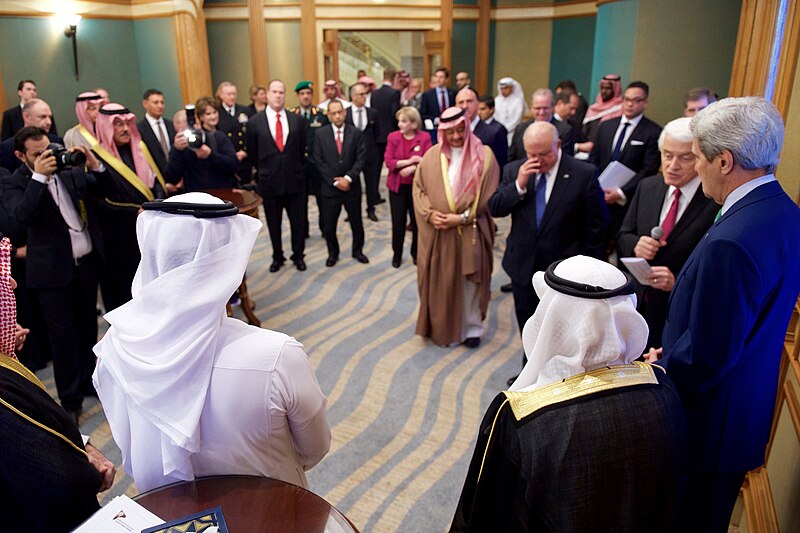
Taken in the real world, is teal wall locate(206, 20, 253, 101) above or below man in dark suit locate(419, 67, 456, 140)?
above

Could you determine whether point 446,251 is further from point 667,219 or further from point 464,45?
point 464,45

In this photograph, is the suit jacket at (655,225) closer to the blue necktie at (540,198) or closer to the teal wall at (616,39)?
the blue necktie at (540,198)

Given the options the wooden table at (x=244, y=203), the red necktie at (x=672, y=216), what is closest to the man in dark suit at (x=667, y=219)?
the red necktie at (x=672, y=216)

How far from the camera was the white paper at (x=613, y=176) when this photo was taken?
420 centimetres

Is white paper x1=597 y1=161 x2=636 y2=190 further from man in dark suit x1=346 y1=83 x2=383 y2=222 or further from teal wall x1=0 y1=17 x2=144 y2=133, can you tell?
teal wall x1=0 y1=17 x2=144 y2=133

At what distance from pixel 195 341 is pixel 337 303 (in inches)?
148

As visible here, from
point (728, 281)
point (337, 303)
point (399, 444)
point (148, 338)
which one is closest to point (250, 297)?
point (337, 303)

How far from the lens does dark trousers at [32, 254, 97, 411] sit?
3.27 m

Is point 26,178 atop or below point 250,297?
atop

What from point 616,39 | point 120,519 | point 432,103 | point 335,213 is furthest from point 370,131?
point 120,519

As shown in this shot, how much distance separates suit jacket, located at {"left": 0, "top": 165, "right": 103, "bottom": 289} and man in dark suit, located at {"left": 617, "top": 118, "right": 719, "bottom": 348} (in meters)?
3.02

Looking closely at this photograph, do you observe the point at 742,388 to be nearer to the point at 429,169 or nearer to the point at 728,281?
the point at 728,281

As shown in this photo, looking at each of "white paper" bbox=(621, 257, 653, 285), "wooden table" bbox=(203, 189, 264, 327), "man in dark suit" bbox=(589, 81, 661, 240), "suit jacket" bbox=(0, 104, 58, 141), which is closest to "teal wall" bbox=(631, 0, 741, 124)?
"man in dark suit" bbox=(589, 81, 661, 240)

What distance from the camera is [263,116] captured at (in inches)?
220
